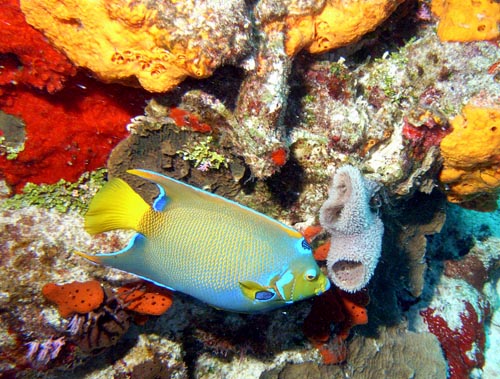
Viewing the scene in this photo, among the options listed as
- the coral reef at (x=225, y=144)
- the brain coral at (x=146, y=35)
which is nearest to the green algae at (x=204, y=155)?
the coral reef at (x=225, y=144)

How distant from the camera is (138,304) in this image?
3.41m

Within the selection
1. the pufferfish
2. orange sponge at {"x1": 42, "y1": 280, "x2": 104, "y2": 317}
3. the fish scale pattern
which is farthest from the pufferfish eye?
orange sponge at {"x1": 42, "y1": 280, "x2": 104, "y2": 317}

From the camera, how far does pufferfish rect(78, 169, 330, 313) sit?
7.61ft

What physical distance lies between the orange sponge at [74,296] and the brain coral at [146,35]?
207 cm

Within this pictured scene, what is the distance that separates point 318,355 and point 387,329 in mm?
1594

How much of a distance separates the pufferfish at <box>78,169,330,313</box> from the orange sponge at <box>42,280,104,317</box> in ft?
3.90

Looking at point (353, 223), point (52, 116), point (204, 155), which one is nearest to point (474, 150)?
point (353, 223)

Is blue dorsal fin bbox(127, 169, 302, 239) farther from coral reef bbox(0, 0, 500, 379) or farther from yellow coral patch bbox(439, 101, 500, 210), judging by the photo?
yellow coral patch bbox(439, 101, 500, 210)

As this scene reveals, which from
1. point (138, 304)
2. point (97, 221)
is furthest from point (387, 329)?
point (97, 221)

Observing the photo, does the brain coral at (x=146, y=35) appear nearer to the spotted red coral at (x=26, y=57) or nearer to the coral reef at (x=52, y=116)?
the spotted red coral at (x=26, y=57)

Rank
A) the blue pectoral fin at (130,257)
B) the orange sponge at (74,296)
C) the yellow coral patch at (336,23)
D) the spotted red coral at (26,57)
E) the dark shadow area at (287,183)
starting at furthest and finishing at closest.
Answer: the dark shadow area at (287,183)
the yellow coral patch at (336,23)
the orange sponge at (74,296)
the spotted red coral at (26,57)
the blue pectoral fin at (130,257)

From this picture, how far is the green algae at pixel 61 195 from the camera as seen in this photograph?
138 inches

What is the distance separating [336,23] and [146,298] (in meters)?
3.57

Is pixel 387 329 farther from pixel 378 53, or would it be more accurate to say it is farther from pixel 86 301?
pixel 86 301
